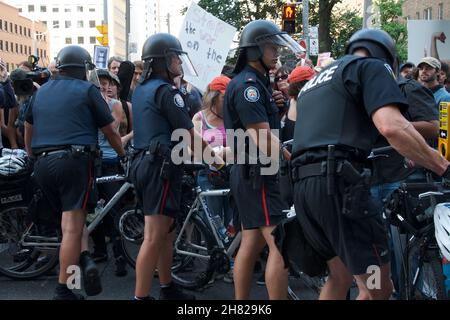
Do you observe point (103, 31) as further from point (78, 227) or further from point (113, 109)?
point (78, 227)

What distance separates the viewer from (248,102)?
13.1ft

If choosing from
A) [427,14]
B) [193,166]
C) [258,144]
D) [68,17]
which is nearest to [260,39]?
[258,144]

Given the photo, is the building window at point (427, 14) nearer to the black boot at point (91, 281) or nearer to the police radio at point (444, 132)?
the black boot at point (91, 281)

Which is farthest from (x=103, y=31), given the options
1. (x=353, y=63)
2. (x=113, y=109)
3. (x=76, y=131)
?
(x=353, y=63)

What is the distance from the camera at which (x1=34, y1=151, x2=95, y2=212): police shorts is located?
475 centimetres

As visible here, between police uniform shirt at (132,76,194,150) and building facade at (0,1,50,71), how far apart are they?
99652 millimetres

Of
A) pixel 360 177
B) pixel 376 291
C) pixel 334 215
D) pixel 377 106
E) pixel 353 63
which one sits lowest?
pixel 376 291

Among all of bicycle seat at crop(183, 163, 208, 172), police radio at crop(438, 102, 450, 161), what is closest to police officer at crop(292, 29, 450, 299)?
police radio at crop(438, 102, 450, 161)

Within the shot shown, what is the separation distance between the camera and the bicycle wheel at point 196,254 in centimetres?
535

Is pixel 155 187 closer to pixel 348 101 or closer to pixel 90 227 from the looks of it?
pixel 90 227

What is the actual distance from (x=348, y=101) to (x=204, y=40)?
4.49 meters

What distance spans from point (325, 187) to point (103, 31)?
19408mm

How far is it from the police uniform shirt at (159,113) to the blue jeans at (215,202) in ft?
4.24
